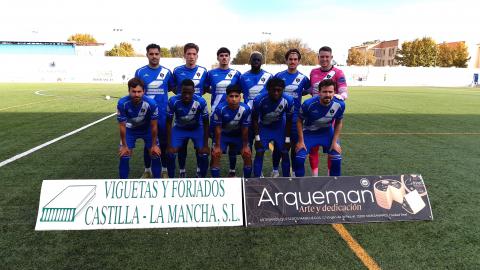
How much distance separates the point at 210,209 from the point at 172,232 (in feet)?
1.45

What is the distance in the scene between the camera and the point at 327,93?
415 centimetres

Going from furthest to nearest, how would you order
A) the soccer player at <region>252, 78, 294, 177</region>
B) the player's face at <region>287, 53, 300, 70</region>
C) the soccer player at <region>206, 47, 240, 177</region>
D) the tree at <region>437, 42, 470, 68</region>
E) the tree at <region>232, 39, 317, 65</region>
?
the tree at <region>232, 39, 317, 65</region> < the tree at <region>437, 42, 470, 68</region> < the soccer player at <region>206, 47, 240, 177</region> < the player's face at <region>287, 53, 300, 70</region> < the soccer player at <region>252, 78, 294, 177</region>

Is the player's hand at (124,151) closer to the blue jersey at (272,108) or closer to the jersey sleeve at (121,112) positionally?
Answer: the jersey sleeve at (121,112)

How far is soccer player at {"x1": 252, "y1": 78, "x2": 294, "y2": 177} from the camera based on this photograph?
4.23 meters

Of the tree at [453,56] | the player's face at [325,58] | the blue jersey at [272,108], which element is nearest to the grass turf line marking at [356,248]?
the blue jersey at [272,108]

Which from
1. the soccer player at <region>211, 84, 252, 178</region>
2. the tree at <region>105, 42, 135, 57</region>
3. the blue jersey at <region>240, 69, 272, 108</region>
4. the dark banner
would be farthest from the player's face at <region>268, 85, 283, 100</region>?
the tree at <region>105, 42, 135, 57</region>

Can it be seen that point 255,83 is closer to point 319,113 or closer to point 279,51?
point 319,113

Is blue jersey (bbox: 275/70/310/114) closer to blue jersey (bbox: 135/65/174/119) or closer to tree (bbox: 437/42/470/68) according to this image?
blue jersey (bbox: 135/65/174/119)

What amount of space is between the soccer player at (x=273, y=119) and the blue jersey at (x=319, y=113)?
0.62ft

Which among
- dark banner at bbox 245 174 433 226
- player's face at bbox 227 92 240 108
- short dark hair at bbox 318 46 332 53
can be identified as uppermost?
short dark hair at bbox 318 46 332 53

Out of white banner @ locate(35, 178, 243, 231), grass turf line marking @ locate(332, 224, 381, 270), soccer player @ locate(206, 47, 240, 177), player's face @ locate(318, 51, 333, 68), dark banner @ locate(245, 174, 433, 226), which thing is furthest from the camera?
soccer player @ locate(206, 47, 240, 177)

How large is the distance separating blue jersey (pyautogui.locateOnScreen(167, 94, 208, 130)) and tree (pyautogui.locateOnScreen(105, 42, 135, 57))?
77335 mm

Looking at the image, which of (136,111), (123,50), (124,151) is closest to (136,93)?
(136,111)

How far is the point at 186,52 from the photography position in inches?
197
